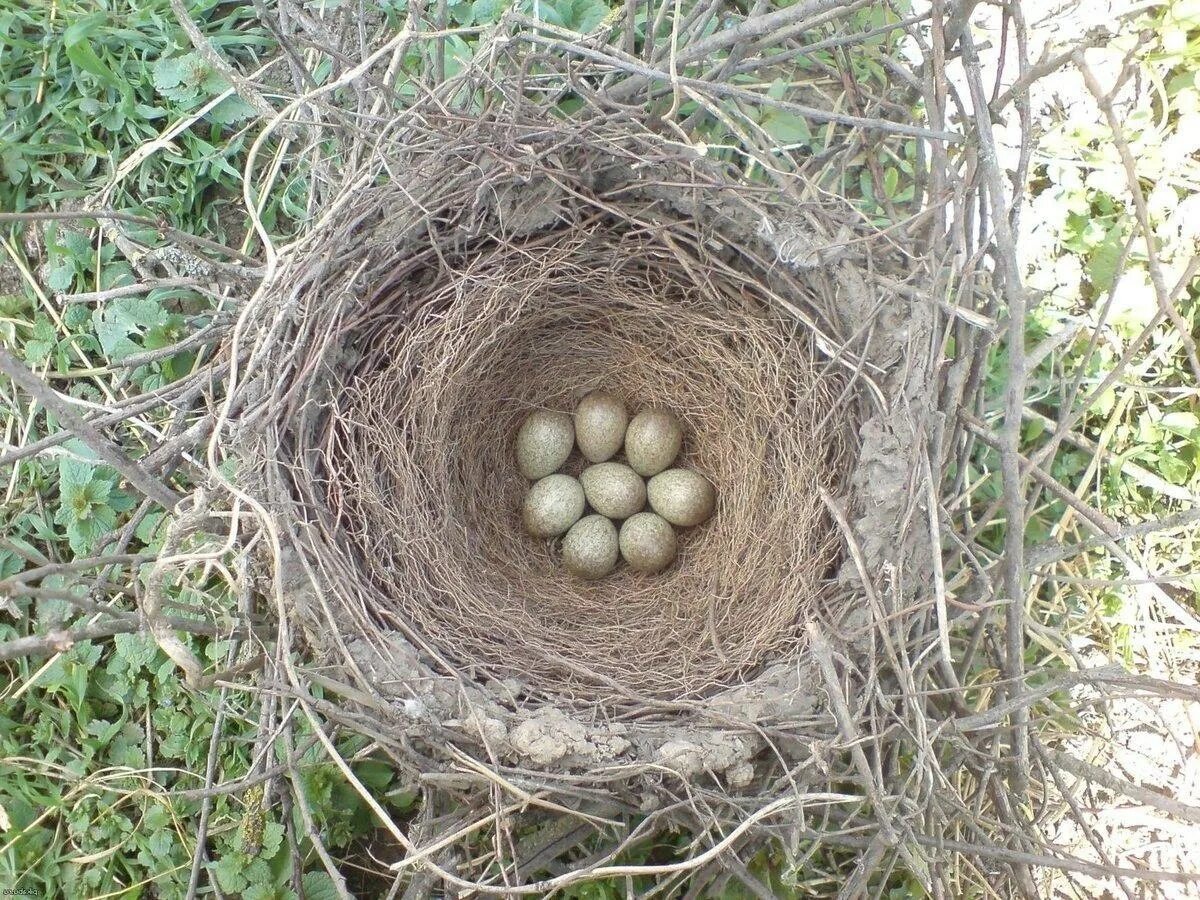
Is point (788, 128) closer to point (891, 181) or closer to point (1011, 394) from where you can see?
point (891, 181)

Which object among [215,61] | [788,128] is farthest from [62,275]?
[788,128]

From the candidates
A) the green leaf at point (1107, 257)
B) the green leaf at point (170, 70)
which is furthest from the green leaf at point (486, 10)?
the green leaf at point (1107, 257)

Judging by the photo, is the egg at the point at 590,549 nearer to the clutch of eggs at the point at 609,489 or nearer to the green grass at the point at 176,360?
the clutch of eggs at the point at 609,489

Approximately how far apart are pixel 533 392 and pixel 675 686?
91 cm

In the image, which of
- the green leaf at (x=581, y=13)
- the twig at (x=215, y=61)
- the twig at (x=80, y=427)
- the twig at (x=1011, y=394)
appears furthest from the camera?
the green leaf at (x=581, y=13)

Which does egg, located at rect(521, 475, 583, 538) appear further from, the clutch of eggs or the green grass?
the green grass

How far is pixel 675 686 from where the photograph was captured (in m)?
1.96

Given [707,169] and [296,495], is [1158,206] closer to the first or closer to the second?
[707,169]

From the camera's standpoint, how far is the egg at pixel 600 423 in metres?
→ 2.49

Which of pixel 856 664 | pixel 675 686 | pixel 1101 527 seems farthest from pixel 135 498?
pixel 1101 527

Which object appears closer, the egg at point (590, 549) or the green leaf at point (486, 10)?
the green leaf at point (486, 10)

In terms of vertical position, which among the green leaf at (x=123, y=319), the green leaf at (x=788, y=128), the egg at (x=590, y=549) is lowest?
the egg at (x=590, y=549)

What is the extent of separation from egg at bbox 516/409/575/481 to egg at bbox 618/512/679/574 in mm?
270

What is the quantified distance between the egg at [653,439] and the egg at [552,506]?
7.5 inches
